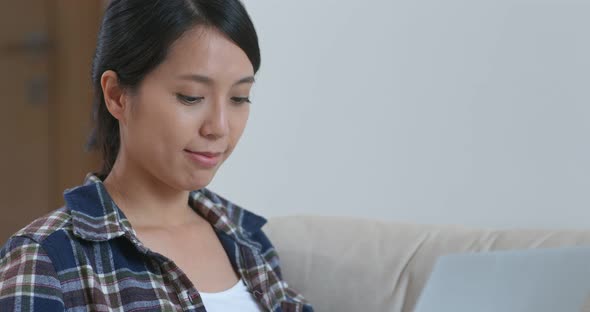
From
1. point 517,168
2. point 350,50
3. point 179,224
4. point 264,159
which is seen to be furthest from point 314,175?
point 179,224

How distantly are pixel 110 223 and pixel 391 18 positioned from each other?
0.92 metres

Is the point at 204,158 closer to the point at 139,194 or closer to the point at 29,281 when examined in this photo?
the point at 139,194

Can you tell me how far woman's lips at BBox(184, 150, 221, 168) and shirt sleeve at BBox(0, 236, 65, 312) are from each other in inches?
9.9

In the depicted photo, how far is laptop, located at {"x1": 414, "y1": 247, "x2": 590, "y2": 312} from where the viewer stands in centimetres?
115

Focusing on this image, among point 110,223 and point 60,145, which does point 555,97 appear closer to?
point 110,223

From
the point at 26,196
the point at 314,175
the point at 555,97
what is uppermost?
the point at 555,97

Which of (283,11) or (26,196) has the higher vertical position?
(283,11)

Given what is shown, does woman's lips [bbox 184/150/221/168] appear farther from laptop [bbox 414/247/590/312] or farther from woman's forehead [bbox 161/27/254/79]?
laptop [bbox 414/247/590/312]

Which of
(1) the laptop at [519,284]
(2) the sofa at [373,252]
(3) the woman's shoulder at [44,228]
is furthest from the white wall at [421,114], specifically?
(3) the woman's shoulder at [44,228]

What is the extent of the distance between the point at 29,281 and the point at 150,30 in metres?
0.40

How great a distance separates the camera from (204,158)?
4.59 feet

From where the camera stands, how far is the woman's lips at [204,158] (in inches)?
54.8

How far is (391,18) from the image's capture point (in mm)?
2074

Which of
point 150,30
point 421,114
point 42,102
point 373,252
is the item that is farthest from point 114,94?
point 42,102
